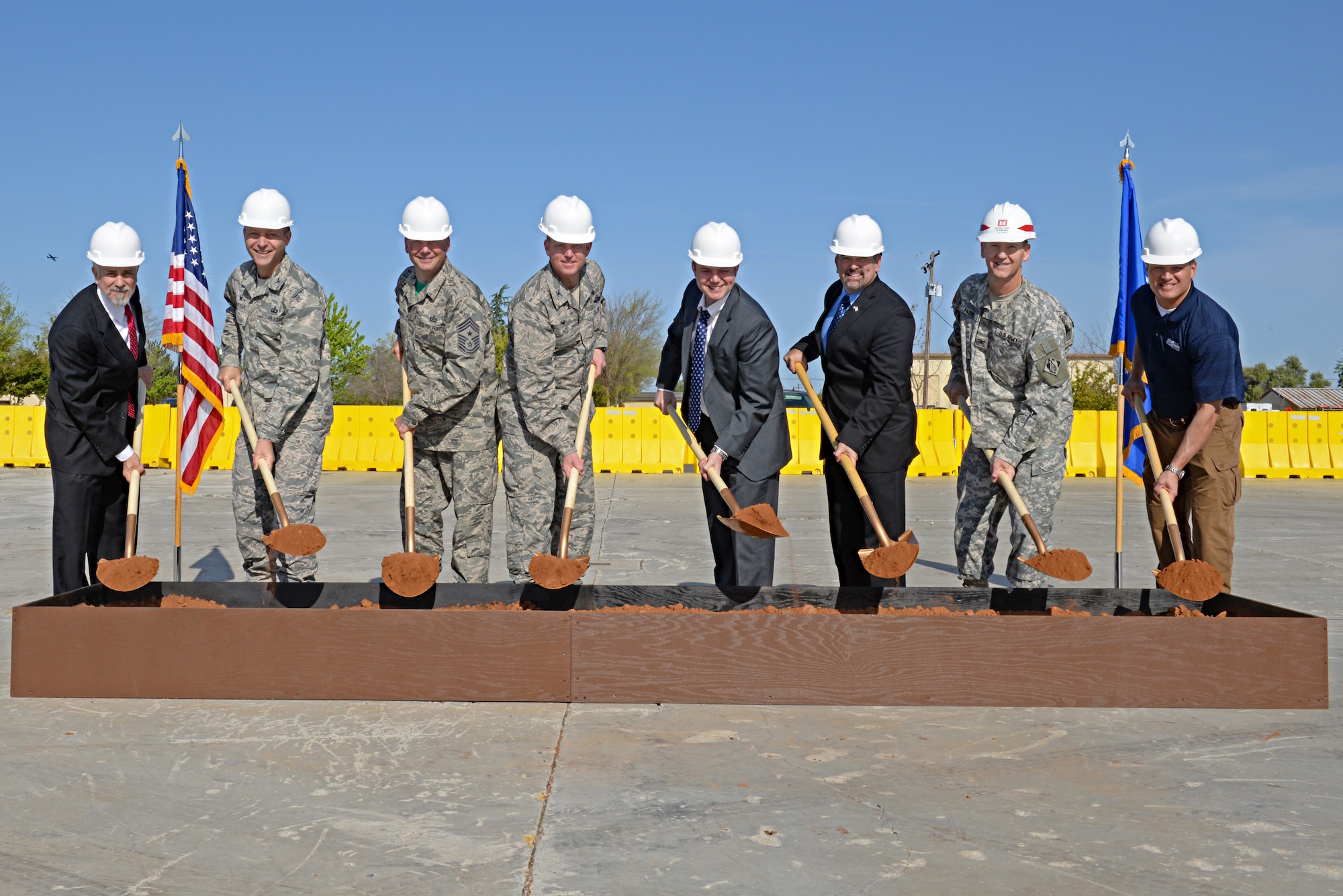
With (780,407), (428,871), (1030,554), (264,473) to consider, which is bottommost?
(428,871)

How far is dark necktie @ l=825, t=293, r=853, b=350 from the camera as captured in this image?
18.1 feet

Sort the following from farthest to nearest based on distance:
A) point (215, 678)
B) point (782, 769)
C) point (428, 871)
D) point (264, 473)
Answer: point (264, 473)
point (215, 678)
point (782, 769)
point (428, 871)

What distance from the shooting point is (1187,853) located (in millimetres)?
2947

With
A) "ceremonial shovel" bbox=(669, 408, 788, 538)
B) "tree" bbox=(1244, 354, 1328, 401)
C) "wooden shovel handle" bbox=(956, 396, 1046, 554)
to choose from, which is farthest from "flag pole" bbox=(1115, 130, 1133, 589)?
"tree" bbox=(1244, 354, 1328, 401)

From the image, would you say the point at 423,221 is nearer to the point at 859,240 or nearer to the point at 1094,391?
the point at 859,240

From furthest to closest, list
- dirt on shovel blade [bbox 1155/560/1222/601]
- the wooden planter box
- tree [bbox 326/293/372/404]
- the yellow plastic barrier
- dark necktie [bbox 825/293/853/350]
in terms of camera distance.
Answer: tree [bbox 326/293/372/404]
the yellow plastic barrier
dark necktie [bbox 825/293/853/350]
dirt on shovel blade [bbox 1155/560/1222/601]
the wooden planter box

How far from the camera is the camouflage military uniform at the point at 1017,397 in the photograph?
18.1 feet

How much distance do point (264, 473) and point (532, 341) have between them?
1.35 m

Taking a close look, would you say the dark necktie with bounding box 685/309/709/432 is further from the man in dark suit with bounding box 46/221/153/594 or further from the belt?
the man in dark suit with bounding box 46/221/153/594

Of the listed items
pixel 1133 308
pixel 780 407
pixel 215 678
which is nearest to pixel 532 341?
pixel 780 407

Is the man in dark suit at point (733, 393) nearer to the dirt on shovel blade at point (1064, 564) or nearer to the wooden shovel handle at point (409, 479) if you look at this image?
the dirt on shovel blade at point (1064, 564)

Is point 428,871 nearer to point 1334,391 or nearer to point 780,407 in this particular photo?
point 780,407

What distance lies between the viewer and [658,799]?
335 centimetres

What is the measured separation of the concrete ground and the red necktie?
4.61ft
